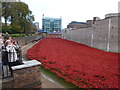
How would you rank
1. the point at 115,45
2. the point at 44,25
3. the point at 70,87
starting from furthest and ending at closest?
the point at 44,25, the point at 115,45, the point at 70,87

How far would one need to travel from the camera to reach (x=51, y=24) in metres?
82.8

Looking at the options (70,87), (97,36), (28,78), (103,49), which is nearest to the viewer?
(28,78)

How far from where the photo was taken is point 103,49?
14102 mm

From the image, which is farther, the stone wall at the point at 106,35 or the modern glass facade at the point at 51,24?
the modern glass facade at the point at 51,24

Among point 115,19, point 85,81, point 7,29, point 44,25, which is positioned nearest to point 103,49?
point 115,19

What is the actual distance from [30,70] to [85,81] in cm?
283

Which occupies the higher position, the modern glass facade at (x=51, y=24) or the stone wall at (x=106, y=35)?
the modern glass facade at (x=51, y=24)

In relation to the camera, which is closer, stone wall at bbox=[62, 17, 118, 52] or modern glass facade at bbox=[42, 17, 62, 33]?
stone wall at bbox=[62, 17, 118, 52]

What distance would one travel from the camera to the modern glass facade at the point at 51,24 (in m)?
81.8

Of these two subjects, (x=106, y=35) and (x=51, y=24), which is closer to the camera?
(x=106, y=35)

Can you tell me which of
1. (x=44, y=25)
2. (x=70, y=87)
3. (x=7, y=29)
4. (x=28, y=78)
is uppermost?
(x=44, y=25)

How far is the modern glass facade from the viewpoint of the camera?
81750 millimetres

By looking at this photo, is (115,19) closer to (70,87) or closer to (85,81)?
(85,81)

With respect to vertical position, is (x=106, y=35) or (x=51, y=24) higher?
(x=51, y=24)
